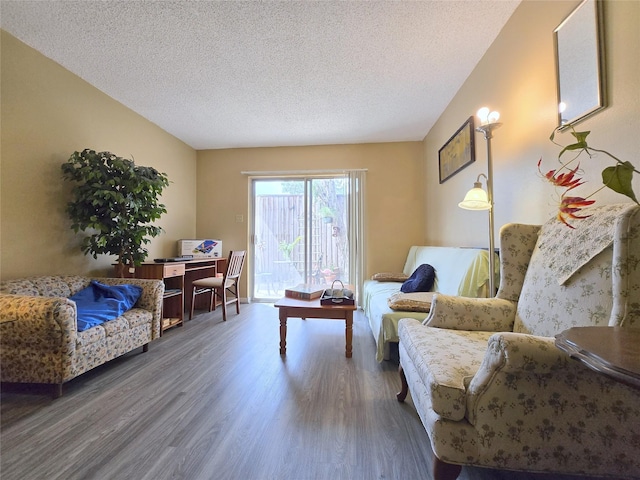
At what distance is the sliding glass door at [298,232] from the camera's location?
418cm

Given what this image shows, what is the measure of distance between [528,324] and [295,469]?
1.26 meters

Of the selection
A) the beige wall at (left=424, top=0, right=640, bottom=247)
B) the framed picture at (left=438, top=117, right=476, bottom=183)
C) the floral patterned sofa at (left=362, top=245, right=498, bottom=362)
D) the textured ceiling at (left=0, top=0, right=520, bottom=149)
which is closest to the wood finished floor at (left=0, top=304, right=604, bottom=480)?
the floral patterned sofa at (left=362, top=245, right=498, bottom=362)

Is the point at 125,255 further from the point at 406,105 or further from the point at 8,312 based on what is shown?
the point at 406,105

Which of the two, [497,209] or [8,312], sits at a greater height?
[497,209]

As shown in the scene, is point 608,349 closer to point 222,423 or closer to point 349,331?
point 222,423

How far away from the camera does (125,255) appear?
2.53 m

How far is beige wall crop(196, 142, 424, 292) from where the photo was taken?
3.96 m

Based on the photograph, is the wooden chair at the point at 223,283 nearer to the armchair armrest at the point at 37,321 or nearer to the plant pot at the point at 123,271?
the plant pot at the point at 123,271

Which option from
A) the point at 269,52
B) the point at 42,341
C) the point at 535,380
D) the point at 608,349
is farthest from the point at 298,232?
the point at 608,349

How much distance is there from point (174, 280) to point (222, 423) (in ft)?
7.57

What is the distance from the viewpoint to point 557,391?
2.63ft

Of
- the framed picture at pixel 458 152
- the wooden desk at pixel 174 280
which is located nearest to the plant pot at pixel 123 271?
the wooden desk at pixel 174 280

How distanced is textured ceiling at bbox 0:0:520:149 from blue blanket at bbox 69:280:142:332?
1.94 metres

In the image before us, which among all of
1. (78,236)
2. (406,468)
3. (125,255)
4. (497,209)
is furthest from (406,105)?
(78,236)
